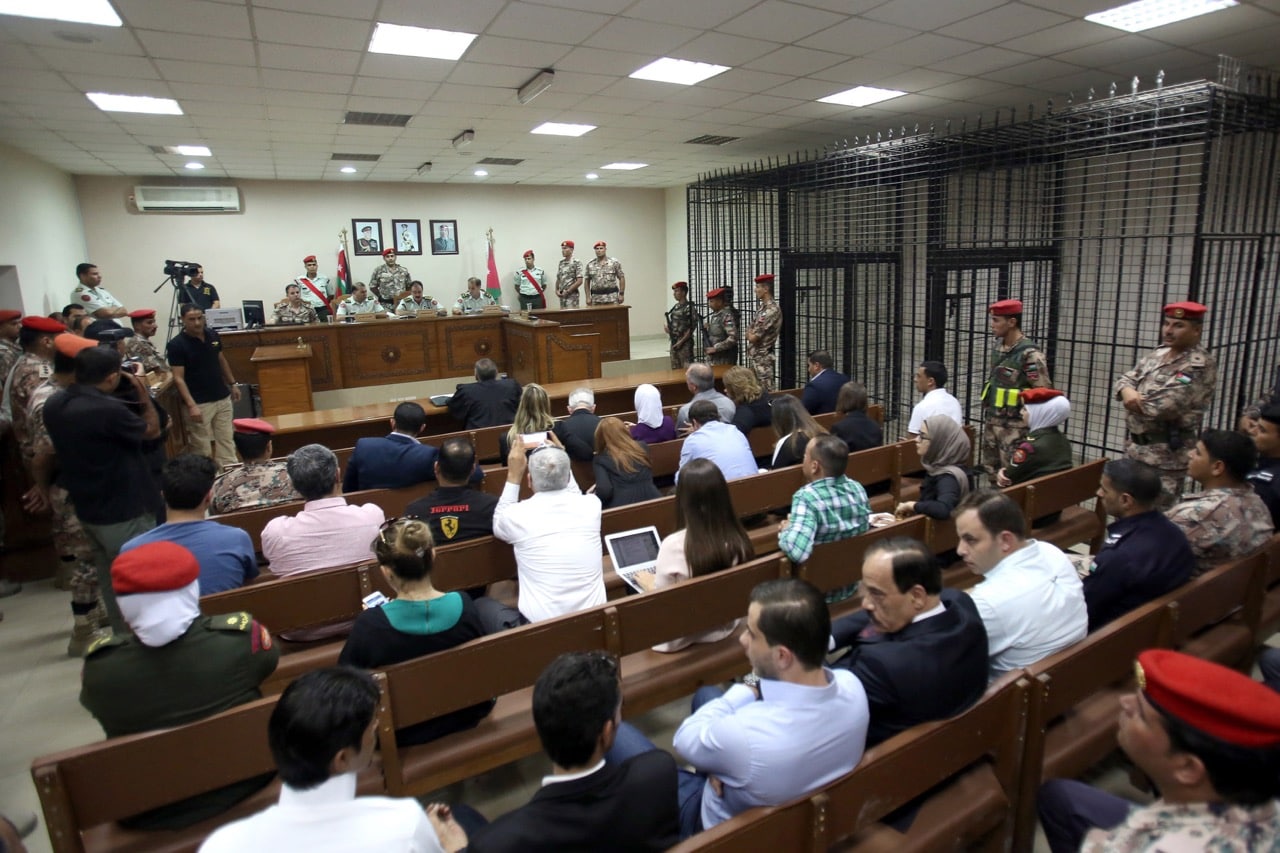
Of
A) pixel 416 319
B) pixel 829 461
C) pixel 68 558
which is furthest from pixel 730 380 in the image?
pixel 416 319

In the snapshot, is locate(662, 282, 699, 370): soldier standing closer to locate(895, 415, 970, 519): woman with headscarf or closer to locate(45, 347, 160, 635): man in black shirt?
locate(895, 415, 970, 519): woman with headscarf

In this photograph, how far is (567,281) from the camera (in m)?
11.4

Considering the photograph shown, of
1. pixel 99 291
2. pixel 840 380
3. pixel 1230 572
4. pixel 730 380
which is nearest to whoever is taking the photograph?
pixel 1230 572

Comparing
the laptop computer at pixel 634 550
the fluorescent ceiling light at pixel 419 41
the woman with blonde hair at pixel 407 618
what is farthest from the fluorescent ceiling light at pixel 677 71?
the woman with blonde hair at pixel 407 618

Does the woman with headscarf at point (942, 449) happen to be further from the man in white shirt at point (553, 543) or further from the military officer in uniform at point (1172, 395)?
the man in white shirt at point (553, 543)

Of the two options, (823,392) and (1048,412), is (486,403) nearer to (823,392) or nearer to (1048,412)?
(823,392)

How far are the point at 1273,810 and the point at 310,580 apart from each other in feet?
8.31

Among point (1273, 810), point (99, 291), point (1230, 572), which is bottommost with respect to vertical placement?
point (1230, 572)

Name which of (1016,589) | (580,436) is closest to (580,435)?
(580,436)

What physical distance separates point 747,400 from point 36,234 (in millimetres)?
8168

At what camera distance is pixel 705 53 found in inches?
190

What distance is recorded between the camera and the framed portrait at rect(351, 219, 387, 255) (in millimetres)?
11228

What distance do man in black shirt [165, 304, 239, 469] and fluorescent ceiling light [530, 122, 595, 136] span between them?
3697mm

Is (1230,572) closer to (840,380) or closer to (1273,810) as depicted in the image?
(1273,810)
